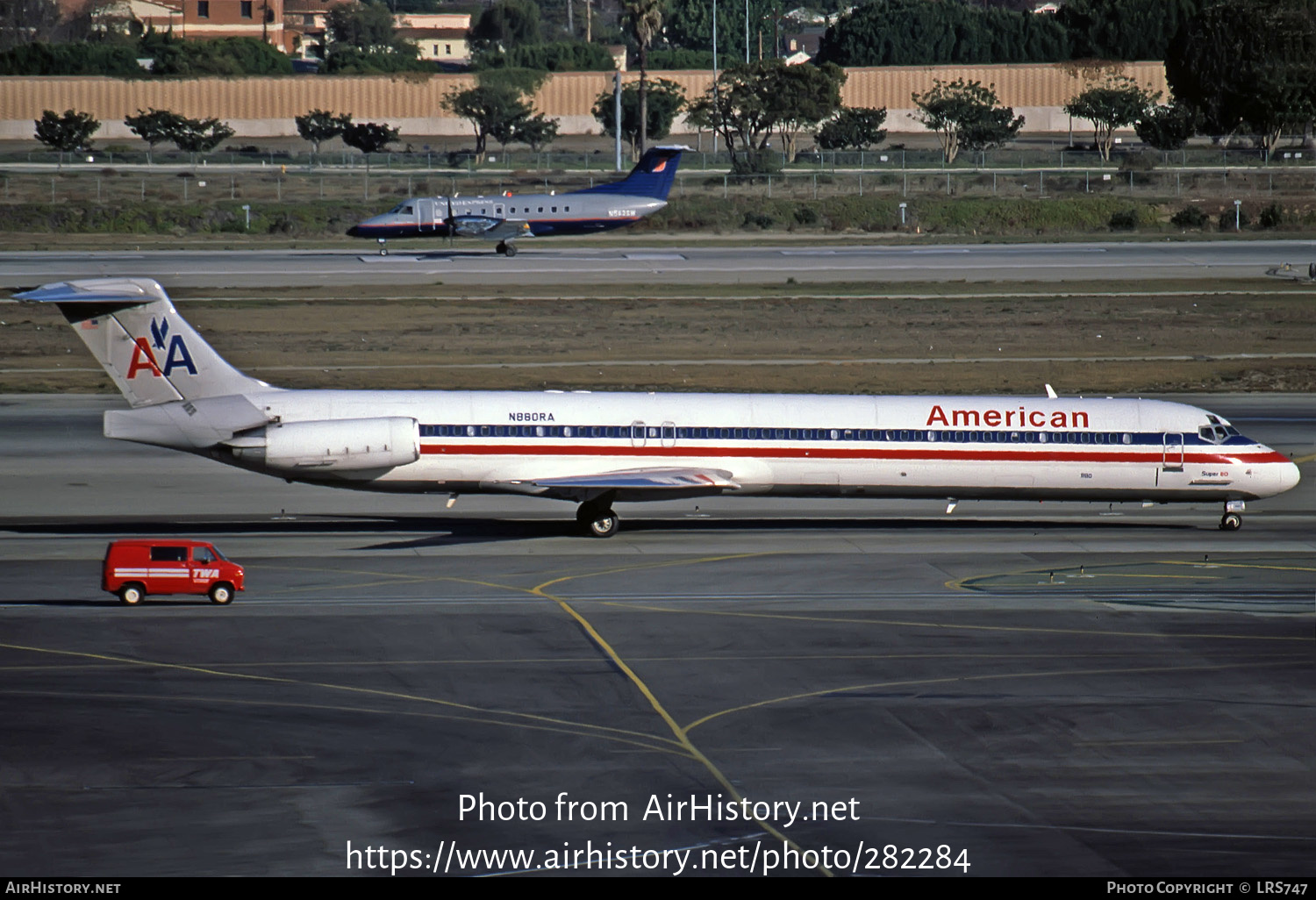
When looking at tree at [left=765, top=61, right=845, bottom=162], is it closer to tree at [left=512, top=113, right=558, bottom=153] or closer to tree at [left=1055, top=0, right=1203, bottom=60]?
tree at [left=512, top=113, right=558, bottom=153]

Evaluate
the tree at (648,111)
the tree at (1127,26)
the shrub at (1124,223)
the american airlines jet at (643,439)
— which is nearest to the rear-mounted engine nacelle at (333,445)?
the american airlines jet at (643,439)

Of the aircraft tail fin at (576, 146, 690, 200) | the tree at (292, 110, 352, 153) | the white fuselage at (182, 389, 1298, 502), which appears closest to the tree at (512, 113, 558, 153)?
the tree at (292, 110, 352, 153)

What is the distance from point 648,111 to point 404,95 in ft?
83.7

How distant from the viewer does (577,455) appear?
33188mm

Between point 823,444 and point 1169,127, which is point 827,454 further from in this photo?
point 1169,127

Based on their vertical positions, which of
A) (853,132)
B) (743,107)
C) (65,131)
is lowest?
(65,131)

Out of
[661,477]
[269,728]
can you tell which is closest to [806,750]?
[269,728]

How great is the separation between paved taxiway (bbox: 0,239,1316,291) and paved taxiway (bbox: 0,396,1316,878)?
42081mm

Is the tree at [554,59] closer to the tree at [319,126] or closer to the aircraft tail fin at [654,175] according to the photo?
the tree at [319,126]

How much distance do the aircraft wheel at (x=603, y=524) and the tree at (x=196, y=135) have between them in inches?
4363

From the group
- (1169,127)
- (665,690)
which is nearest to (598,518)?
(665,690)

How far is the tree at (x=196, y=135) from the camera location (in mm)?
133875

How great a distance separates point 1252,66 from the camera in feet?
419

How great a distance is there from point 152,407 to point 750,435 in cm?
1295
